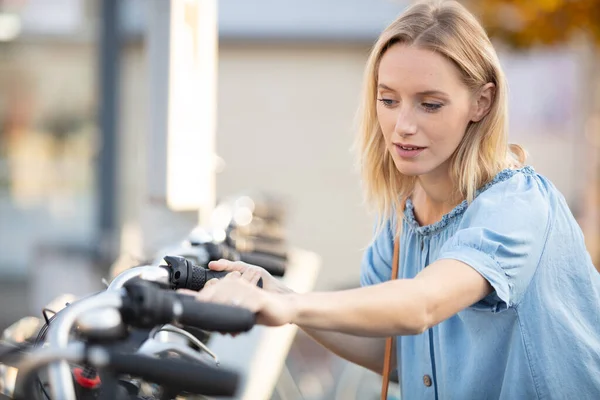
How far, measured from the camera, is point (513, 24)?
29.5ft

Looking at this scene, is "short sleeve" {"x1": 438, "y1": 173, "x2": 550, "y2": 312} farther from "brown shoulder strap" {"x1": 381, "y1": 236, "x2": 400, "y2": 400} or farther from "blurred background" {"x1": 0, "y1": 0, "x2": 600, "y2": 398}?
"blurred background" {"x1": 0, "y1": 0, "x2": 600, "y2": 398}

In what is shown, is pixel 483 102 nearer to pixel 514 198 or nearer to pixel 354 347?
pixel 514 198

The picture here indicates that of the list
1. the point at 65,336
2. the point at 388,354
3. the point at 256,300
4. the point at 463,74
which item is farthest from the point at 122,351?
the point at 388,354

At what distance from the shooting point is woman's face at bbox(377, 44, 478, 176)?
6.91 feet

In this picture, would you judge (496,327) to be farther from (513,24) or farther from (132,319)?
(513,24)

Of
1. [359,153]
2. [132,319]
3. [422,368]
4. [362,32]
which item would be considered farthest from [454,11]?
[362,32]

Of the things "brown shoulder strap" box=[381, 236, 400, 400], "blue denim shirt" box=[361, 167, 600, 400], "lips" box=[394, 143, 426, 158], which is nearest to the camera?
"blue denim shirt" box=[361, 167, 600, 400]

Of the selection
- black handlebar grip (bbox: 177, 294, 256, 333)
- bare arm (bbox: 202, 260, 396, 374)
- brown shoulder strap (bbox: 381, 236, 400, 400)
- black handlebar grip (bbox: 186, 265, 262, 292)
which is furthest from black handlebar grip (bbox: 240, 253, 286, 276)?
black handlebar grip (bbox: 177, 294, 256, 333)

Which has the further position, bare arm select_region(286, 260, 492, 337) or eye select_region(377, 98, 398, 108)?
eye select_region(377, 98, 398, 108)

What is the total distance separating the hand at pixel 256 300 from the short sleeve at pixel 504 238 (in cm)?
45

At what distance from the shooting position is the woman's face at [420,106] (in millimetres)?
2105

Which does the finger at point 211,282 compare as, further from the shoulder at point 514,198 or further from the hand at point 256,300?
the shoulder at point 514,198

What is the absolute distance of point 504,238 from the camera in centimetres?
202

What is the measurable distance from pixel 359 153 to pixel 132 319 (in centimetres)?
120
